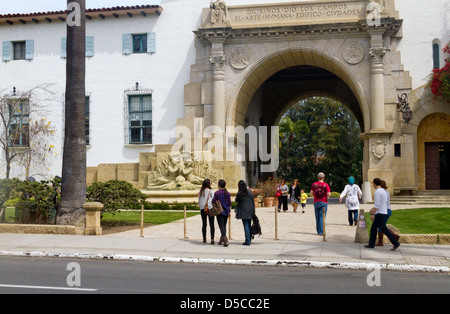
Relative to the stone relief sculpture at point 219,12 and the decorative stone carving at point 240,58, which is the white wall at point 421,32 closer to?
the decorative stone carving at point 240,58

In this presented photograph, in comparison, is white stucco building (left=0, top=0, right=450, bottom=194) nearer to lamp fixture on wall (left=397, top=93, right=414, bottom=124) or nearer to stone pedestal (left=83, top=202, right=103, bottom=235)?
lamp fixture on wall (left=397, top=93, right=414, bottom=124)

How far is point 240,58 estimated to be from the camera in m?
29.5

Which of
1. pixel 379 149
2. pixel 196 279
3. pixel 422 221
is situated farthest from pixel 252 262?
pixel 379 149

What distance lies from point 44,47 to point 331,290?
94.5 ft

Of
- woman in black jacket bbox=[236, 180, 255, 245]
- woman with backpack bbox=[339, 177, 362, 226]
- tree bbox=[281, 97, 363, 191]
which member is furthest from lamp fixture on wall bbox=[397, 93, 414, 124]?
tree bbox=[281, 97, 363, 191]

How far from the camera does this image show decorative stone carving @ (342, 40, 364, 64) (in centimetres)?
2811

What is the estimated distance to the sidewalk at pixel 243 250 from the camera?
11.4 m

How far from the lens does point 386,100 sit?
91.1 feet

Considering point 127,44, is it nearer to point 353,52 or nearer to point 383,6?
point 353,52

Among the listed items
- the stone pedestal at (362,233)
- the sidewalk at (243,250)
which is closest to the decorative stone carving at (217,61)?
the sidewalk at (243,250)

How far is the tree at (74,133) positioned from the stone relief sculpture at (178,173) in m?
9.83

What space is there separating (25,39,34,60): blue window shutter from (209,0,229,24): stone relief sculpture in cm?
1188

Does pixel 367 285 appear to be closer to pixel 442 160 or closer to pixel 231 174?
pixel 231 174

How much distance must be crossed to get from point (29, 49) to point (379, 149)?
2204 centimetres
